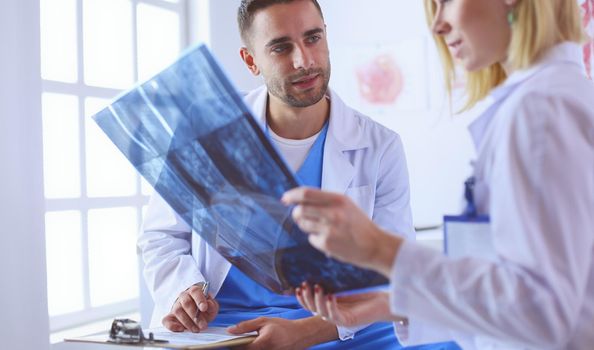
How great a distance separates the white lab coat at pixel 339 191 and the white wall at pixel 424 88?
121 cm

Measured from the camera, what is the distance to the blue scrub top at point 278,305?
4.64 ft

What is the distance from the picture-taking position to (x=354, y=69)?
3.15 metres

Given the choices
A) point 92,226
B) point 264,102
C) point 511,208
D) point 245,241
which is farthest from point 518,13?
point 92,226

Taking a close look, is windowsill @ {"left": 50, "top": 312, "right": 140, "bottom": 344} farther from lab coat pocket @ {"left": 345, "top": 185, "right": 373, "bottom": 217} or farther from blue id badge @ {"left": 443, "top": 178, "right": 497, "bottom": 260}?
blue id badge @ {"left": 443, "top": 178, "right": 497, "bottom": 260}

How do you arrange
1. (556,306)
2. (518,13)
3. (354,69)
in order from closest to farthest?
(556,306) → (518,13) → (354,69)

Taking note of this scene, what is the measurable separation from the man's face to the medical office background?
0.75 meters

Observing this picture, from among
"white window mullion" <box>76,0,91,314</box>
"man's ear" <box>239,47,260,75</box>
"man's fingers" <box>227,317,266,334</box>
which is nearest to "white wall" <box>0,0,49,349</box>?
"white window mullion" <box>76,0,91,314</box>

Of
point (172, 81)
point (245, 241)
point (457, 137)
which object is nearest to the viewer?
point (172, 81)

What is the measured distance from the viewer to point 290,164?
1.63 m

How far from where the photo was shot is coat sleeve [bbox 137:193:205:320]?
1.56m

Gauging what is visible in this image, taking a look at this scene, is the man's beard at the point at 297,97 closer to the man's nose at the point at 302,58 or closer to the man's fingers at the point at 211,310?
the man's nose at the point at 302,58

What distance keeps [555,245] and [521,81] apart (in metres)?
0.22

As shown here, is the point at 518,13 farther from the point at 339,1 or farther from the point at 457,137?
the point at 339,1

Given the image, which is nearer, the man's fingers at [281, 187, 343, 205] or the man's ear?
the man's fingers at [281, 187, 343, 205]
